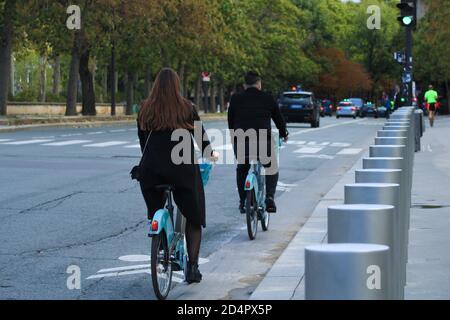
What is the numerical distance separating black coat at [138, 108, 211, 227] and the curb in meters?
0.82

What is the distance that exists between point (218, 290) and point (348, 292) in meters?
4.18

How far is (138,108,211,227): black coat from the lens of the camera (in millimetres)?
7609

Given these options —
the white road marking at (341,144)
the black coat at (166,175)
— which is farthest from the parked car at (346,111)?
the black coat at (166,175)

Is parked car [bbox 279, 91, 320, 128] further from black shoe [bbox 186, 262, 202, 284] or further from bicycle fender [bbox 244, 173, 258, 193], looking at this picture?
black shoe [bbox 186, 262, 202, 284]

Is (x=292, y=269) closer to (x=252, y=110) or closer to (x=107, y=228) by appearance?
(x=252, y=110)

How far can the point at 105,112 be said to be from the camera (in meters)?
70.5

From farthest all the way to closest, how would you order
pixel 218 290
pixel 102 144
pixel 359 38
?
pixel 359 38 → pixel 102 144 → pixel 218 290

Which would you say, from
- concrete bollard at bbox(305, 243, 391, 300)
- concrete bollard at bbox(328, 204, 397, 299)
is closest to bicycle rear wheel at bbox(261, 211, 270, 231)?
concrete bollard at bbox(328, 204, 397, 299)

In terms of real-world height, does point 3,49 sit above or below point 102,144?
above

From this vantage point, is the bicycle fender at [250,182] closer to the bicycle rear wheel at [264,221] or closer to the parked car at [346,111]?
the bicycle rear wheel at [264,221]

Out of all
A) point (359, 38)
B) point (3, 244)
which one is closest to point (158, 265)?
point (3, 244)

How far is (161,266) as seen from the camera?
24.4ft

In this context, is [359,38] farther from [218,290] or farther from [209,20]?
[218,290]

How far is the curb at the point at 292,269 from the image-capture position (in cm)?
753
